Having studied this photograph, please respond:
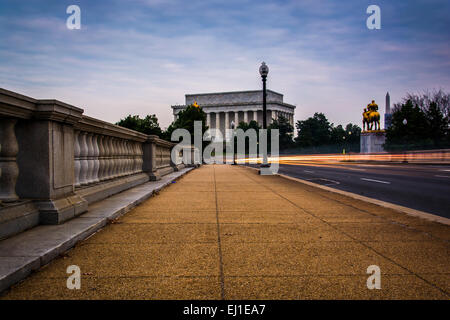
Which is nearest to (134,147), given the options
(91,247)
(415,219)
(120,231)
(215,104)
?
(120,231)

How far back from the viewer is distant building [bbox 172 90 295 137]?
142375mm

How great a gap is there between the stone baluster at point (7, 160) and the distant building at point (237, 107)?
449 ft

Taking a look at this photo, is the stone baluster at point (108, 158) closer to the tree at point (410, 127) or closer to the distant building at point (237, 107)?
the tree at point (410, 127)

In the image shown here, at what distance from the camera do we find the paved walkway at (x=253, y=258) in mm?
3096

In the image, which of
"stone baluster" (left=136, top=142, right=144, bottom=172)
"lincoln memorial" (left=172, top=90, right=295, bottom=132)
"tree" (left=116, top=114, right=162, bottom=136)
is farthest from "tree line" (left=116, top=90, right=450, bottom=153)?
"stone baluster" (left=136, top=142, right=144, bottom=172)

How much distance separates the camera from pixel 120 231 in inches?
204

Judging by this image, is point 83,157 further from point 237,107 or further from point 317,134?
point 237,107

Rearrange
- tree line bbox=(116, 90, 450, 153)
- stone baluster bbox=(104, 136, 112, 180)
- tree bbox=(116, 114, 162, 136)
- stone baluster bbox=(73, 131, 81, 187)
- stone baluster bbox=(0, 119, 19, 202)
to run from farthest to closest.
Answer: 1. tree bbox=(116, 114, 162, 136)
2. tree line bbox=(116, 90, 450, 153)
3. stone baluster bbox=(104, 136, 112, 180)
4. stone baluster bbox=(73, 131, 81, 187)
5. stone baluster bbox=(0, 119, 19, 202)

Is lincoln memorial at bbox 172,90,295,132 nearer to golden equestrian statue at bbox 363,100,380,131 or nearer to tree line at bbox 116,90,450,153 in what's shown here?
tree line at bbox 116,90,450,153

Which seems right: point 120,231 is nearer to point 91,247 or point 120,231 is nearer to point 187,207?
point 91,247

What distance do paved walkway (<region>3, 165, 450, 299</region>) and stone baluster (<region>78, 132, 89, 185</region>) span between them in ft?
3.62

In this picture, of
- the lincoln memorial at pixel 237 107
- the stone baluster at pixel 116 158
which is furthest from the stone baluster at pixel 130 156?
the lincoln memorial at pixel 237 107

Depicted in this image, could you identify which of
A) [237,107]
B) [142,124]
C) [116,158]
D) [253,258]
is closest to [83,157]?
[116,158]

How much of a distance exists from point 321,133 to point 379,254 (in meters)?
114
